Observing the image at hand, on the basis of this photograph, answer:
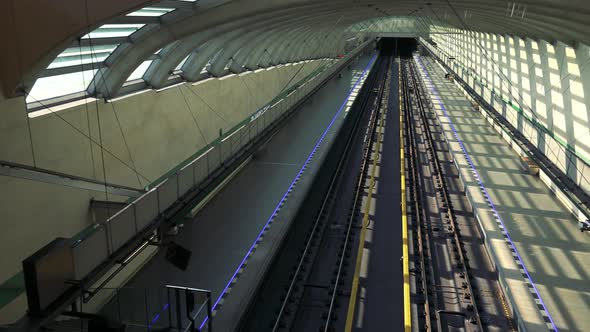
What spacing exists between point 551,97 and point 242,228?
10303mm

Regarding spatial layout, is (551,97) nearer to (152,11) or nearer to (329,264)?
(329,264)

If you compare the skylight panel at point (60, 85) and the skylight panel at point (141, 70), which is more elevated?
the skylight panel at point (141, 70)

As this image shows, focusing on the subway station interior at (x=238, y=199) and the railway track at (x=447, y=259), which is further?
the railway track at (x=447, y=259)

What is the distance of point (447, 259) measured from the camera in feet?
40.5

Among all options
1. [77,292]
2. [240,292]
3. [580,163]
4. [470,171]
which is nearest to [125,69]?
[240,292]

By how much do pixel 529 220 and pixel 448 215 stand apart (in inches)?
85.4

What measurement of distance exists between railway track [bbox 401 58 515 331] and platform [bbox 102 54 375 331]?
3606 mm

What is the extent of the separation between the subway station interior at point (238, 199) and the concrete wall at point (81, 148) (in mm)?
40

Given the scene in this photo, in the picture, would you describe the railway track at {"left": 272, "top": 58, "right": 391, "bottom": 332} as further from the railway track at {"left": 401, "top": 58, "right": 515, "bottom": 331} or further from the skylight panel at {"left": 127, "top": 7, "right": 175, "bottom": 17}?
the skylight panel at {"left": 127, "top": 7, "right": 175, "bottom": 17}

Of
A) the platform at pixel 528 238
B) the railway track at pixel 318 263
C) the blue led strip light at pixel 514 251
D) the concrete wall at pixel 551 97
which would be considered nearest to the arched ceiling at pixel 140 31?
the concrete wall at pixel 551 97

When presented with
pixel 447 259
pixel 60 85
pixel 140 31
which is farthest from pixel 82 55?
pixel 447 259

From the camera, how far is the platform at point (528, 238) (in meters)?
9.84

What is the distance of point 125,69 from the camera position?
10602 mm

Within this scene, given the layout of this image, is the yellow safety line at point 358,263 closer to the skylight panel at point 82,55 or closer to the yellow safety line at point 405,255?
the yellow safety line at point 405,255
